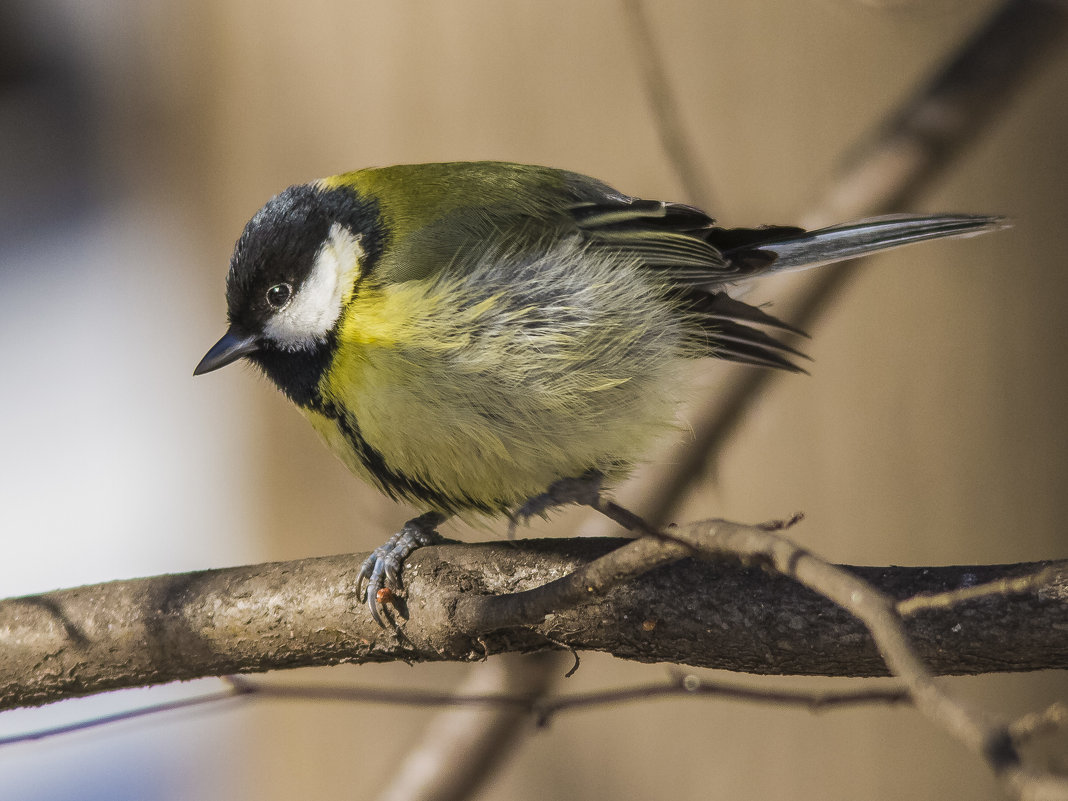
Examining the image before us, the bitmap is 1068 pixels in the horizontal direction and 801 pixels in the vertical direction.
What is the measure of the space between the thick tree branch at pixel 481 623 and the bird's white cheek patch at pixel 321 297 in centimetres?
37

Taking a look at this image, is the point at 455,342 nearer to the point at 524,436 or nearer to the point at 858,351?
the point at 524,436

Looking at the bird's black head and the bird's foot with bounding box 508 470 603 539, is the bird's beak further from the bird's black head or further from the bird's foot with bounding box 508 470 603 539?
the bird's foot with bounding box 508 470 603 539

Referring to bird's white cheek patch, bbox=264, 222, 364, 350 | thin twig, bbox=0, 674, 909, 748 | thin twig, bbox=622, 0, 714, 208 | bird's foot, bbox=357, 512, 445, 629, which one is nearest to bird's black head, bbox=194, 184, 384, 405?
bird's white cheek patch, bbox=264, 222, 364, 350

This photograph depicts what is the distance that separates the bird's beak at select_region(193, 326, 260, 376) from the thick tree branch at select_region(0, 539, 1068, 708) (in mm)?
353

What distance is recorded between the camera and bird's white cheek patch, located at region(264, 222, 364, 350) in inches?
63.2

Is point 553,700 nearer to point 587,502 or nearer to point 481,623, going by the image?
point 481,623

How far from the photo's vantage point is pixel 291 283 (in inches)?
65.5

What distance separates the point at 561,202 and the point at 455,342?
445 mm

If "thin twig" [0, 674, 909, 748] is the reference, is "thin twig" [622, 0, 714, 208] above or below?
above

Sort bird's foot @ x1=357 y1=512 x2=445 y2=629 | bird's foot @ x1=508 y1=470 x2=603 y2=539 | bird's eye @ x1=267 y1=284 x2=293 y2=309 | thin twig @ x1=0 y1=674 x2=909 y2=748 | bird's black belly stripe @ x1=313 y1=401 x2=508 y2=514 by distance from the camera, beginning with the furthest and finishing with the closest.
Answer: bird's eye @ x1=267 y1=284 x2=293 y2=309
bird's black belly stripe @ x1=313 y1=401 x2=508 y2=514
bird's foot @ x1=357 y1=512 x2=445 y2=629
thin twig @ x1=0 y1=674 x2=909 y2=748
bird's foot @ x1=508 y1=470 x2=603 y2=539

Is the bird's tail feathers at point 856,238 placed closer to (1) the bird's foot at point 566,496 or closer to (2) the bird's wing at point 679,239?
(2) the bird's wing at point 679,239

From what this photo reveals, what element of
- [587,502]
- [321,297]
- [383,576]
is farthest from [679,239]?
[587,502]

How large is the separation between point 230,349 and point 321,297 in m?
0.19

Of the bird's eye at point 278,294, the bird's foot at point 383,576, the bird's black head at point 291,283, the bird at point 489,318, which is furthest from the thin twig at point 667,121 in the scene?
the bird's foot at point 383,576
